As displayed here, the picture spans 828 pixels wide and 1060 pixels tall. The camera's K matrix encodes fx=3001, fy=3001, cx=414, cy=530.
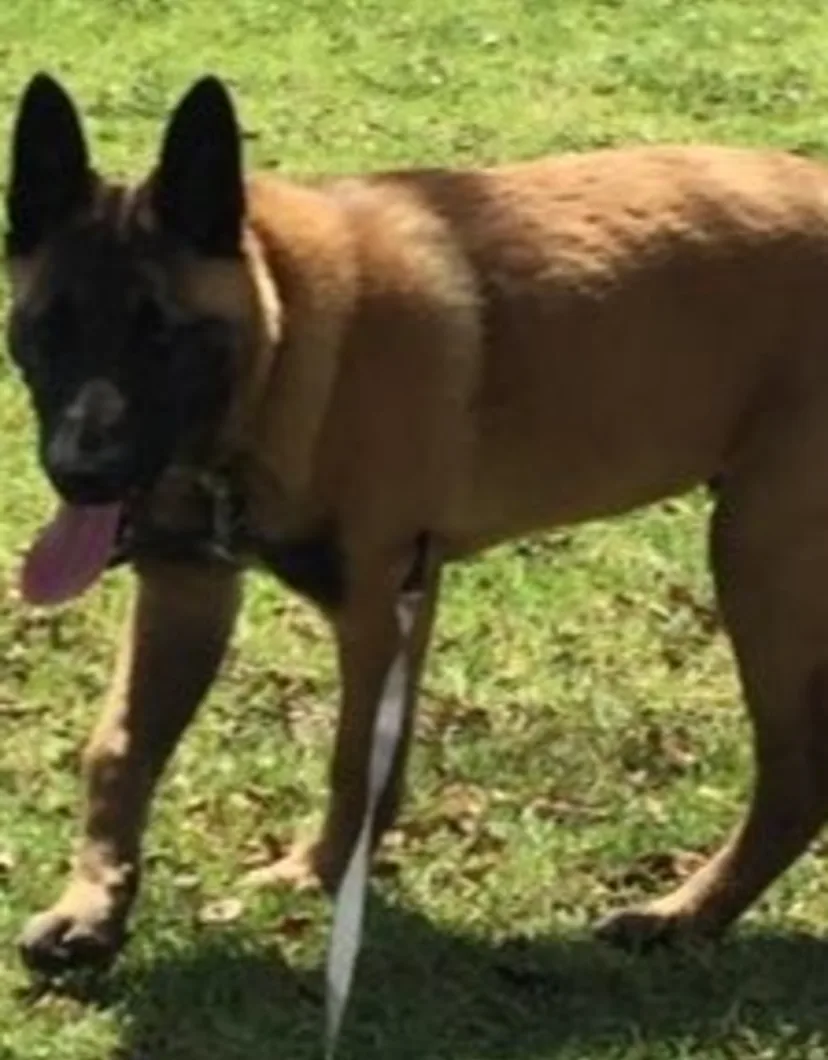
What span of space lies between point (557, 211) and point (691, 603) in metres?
1.76

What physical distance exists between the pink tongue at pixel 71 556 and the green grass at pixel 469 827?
0.75 m

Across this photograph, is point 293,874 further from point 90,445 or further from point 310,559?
point 90,445

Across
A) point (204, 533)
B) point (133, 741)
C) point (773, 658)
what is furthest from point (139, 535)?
point (773, 658)

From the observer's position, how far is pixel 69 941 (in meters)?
5.03

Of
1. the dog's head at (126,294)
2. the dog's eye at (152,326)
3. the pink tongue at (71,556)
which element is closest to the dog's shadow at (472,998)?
the pink tongue at (71,556)

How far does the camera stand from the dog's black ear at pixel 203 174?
4.68m

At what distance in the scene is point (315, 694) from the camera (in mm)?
6227

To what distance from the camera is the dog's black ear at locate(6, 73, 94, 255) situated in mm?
4715

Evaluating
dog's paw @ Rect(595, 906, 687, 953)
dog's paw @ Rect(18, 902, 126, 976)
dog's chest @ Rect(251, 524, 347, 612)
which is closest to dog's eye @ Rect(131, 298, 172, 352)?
dog's chest @ Rect(251, 524, 347, 612)

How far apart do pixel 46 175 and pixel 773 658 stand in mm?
1500

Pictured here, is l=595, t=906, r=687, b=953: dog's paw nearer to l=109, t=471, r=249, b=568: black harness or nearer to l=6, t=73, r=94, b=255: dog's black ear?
l=109, t=471, r=249, b=568: black harness

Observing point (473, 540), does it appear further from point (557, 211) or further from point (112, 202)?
point (112, 202)

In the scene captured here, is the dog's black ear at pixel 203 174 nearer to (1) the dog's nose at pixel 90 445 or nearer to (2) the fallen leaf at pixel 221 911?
(1) the dog's nose at pixel 90 445

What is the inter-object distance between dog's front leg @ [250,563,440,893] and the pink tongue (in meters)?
0.46
